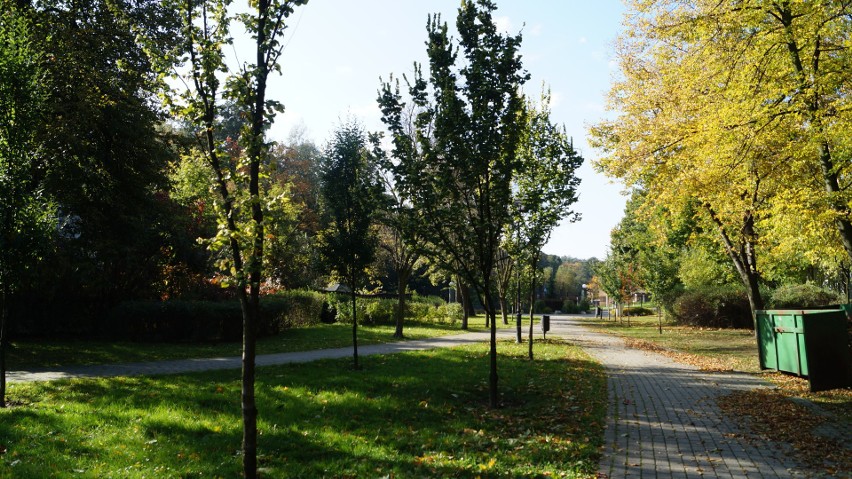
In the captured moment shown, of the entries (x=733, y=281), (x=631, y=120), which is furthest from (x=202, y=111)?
(x=733, y=281)

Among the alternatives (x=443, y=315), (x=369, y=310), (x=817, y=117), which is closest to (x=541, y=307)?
(x=443, y=315)

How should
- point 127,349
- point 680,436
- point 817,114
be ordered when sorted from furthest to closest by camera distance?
point 127,349
point 817,114
point 680,436

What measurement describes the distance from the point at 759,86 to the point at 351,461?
992 cm

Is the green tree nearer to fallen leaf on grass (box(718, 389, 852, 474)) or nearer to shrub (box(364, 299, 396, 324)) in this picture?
fallen leaf on grass (box(718, 389, 852, 474))

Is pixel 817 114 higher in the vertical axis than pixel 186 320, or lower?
higher

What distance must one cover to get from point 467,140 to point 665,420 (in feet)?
17.4

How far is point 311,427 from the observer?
6.86 m

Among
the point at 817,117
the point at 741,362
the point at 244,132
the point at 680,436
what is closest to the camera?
the point at 244,132

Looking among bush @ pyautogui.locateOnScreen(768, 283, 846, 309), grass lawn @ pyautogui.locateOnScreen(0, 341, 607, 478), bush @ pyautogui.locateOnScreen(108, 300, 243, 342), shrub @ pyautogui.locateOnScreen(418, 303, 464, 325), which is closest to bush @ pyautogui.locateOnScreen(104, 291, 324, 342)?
bush @ pyautogui.locateOnScreen(108, 300, 243, 342)

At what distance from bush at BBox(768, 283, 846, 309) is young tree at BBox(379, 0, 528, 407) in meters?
27.2

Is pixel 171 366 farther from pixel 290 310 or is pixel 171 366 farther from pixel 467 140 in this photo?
pixel 290 310

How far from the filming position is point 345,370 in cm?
1128

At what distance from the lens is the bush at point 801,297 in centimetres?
2794

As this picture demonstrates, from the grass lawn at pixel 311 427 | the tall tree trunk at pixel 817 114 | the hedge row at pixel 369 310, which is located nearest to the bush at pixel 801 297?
the hedge row at pixel 369 310
